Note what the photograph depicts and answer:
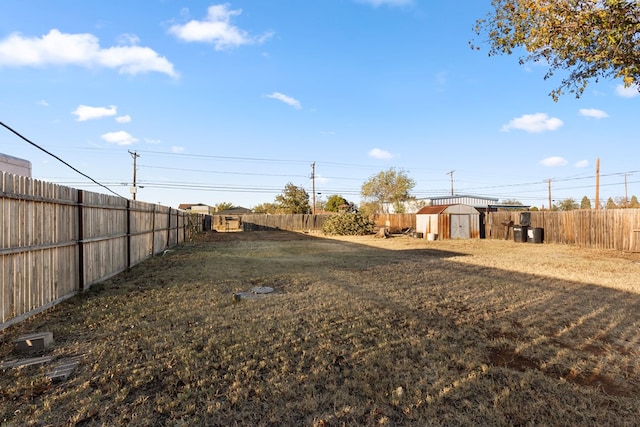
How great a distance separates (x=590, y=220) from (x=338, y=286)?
1443 centimetres

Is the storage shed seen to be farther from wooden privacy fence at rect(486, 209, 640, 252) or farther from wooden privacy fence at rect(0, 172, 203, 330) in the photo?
wooden privacy fence at rect(0, 172, 203, 330)

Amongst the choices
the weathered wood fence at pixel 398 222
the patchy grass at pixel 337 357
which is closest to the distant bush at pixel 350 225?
the weathered wood fence at pixel 398 222

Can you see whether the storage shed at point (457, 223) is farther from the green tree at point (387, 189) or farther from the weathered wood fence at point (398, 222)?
the green tree at point (387, 189)

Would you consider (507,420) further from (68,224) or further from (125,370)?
(68,224)

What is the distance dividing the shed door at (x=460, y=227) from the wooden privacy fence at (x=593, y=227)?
3.02 metres

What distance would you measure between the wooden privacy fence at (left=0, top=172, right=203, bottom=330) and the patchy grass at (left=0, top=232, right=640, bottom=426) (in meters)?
0.34

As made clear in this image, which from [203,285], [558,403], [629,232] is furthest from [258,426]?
[629,232]

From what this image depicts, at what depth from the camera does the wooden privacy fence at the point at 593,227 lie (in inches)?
524

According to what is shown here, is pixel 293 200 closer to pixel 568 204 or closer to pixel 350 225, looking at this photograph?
pixel 350 225

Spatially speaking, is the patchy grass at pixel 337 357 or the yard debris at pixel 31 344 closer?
the patchy grass at pixel 337 357

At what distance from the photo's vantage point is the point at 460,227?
22016mm

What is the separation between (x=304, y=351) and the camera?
140 inches

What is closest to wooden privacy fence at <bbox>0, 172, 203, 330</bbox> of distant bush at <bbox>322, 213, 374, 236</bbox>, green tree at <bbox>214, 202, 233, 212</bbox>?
distant bush at <bbox>322, 213, 374, 236</bbox>

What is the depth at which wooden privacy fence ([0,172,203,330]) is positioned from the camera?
416 centimetres
